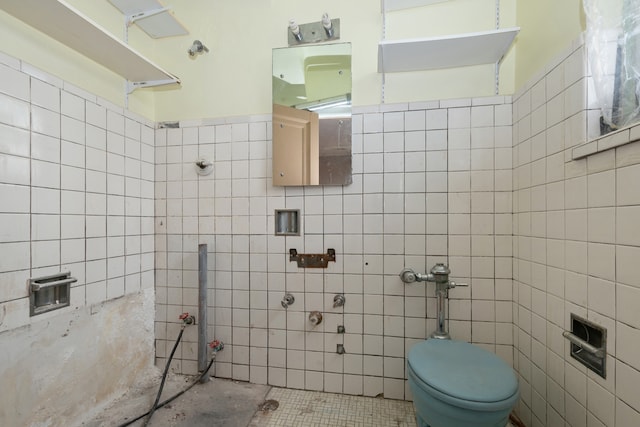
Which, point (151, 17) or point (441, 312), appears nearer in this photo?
point (441, 312)

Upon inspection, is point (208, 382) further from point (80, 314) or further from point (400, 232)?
point (400, 232)

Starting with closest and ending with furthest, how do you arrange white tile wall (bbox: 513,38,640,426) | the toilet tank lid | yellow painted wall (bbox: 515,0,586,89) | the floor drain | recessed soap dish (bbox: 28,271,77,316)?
1. white tile wall (bbox: 513,38,640,426)
2. the toilet tank lid
3. yellow painted wall (bbox: 515,0,586,89)
4. recessed soap dish (bbox: 28,271,77,316)
5. the floor drain

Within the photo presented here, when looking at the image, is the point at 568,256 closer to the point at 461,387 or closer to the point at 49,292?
the point at 461,387

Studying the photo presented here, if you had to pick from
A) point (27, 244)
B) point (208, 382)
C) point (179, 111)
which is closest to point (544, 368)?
point (208, 382)

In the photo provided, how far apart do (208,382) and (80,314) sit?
0.80 metres

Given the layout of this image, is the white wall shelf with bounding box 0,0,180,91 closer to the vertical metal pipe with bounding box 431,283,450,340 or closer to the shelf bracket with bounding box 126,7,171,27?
the shelf bracket with bounding box 126,7,171,27

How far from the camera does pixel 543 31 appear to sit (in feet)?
3.84

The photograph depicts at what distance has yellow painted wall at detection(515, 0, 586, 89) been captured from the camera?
3.31 feet

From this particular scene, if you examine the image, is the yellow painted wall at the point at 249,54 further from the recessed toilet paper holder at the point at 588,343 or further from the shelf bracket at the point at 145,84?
the recessed toilet paper holder at the point at 588,343

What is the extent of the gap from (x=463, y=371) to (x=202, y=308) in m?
1.37

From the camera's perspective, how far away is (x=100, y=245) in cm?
141

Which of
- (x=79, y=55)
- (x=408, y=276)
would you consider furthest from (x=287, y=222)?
(x=79, y=55)

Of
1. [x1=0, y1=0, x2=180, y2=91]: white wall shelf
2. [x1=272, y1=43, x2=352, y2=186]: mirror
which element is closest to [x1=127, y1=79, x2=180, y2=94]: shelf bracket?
[x1=0, y1=0, x2=180, y2=91]: white wall shelf

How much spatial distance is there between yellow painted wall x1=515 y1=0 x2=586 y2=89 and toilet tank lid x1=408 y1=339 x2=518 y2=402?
1287 millimetres
